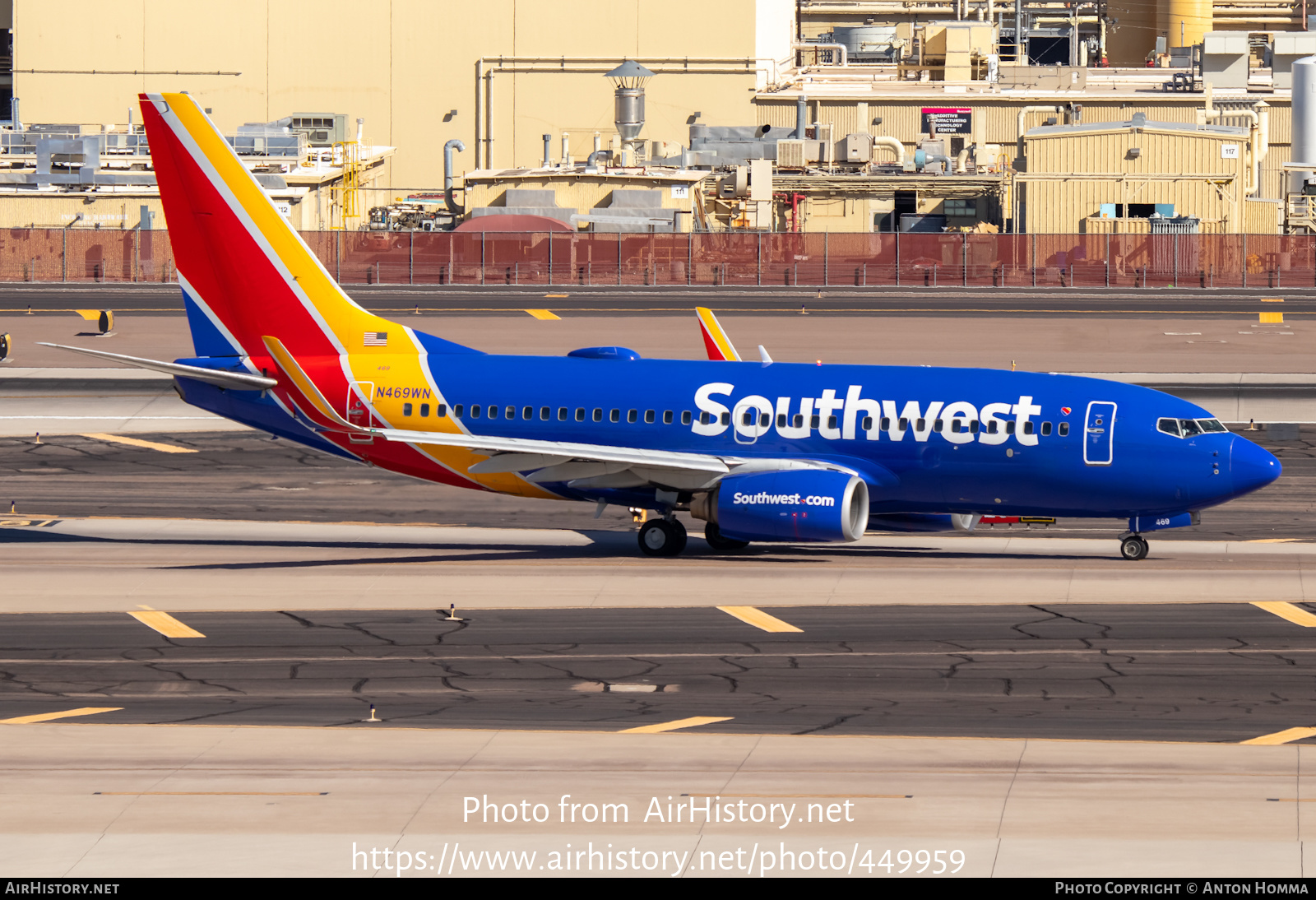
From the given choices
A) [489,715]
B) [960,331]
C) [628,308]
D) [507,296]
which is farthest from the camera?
[507,296]

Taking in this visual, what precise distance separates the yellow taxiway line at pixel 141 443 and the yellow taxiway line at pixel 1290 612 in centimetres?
3133

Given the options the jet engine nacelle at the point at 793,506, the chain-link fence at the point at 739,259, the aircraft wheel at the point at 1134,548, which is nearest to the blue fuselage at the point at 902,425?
the aircraft wheel at the point at 1134,548

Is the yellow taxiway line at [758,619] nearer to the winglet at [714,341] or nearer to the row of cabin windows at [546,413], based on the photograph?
the row of cabin windows at [546,413]

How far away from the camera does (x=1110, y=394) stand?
3497cm

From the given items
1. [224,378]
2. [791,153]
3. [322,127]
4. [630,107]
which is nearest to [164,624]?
[224,378]

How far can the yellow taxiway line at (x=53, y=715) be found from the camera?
23969mm

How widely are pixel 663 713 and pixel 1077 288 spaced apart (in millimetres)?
73140

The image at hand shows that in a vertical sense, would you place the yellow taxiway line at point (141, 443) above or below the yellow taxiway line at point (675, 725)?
above

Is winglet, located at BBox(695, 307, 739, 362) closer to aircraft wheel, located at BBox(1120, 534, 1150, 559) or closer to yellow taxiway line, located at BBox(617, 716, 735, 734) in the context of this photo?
aircraft wheel, located at BBox(1120, 534, 1150, 559)

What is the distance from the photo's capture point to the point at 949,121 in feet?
421

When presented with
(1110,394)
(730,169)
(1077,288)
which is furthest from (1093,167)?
(1110,394)
